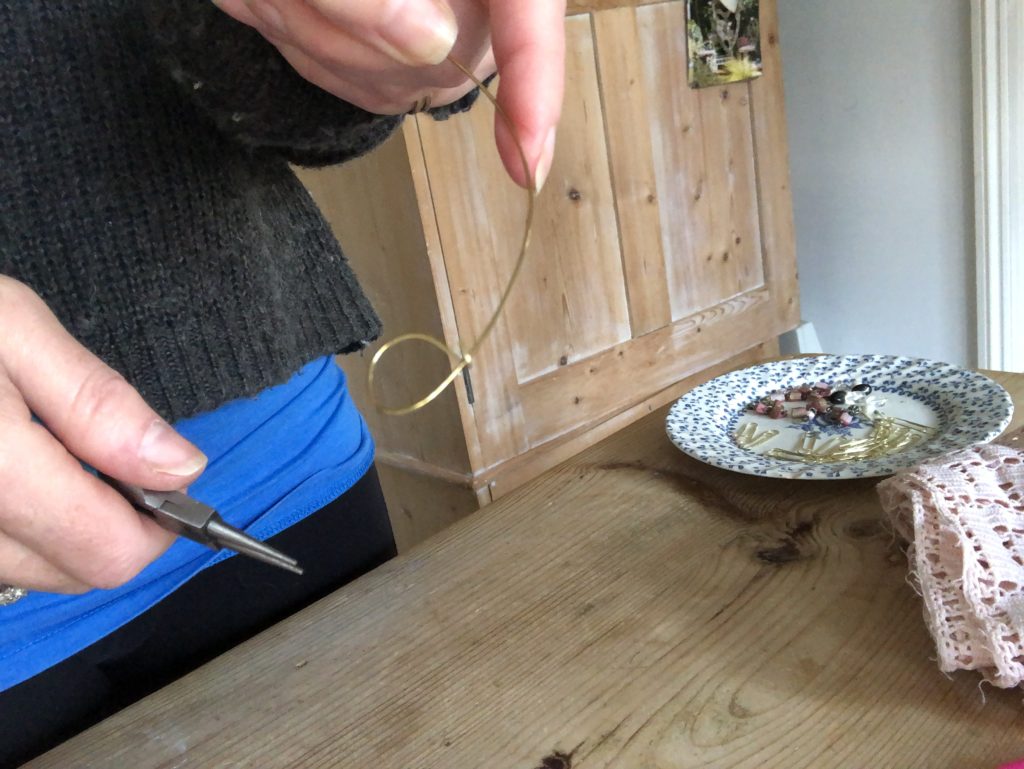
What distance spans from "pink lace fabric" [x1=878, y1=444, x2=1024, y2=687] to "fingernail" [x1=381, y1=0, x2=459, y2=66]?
321 millimetres

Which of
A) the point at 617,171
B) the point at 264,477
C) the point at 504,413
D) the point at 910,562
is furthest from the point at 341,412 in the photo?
the point at 617,171

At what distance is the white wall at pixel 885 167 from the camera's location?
1.58 m

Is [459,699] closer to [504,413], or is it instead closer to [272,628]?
[272,628]

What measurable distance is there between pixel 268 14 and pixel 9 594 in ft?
1.02

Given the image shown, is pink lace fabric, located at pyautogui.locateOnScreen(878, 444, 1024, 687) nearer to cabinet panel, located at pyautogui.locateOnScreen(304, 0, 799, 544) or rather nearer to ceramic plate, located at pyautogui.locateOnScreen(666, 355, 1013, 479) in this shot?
ceramic plate, located at pyautogui.locateOnScreen(666, 355, 1013, 479)

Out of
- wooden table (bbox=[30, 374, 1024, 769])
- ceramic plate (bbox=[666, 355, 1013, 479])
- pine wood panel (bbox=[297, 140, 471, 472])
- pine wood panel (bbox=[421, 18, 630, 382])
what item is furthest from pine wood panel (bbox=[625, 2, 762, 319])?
wooden table (bbox=[30, 374, 1024, 769])

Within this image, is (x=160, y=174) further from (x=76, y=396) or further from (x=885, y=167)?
(x=885, y=167)

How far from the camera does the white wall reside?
5.20 ft

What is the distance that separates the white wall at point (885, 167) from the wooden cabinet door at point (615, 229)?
0.56 ft

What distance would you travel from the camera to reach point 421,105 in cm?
39

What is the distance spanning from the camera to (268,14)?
11.5 inches

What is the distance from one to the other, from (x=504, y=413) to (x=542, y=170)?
971 millimetres

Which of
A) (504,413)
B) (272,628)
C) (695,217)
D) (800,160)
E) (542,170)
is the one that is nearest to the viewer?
(542,170)

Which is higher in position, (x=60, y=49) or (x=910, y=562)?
(x=60, y=49)
